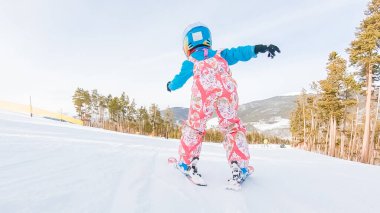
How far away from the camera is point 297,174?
108 inches

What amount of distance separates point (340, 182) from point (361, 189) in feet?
0.73

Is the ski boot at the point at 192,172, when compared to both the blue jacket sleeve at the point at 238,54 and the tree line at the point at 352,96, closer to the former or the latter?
the blue jacket sleeve at the point at 238,54

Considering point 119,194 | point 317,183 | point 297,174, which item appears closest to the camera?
point 119,194

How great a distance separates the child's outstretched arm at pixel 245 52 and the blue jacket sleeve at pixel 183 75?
1.29ft

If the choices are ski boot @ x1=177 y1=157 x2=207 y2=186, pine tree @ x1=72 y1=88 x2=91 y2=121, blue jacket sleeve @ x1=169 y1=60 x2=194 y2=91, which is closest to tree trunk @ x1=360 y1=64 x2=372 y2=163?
blue jacket sleeve @ x1=169 y1=60 x2=194 y2=91

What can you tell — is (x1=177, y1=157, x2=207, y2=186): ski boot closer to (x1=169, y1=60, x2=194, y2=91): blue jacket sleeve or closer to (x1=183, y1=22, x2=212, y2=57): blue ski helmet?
(x1=169, y1=60, x2=194, y2=91): blue jacket sleeve

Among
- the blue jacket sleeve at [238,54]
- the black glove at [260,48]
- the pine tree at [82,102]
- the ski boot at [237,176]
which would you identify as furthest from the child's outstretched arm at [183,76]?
Result: the pine tree at [82,102]

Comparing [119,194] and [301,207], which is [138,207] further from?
[301,207]

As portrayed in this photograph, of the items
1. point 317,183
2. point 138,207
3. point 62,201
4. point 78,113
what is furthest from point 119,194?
point 78,113

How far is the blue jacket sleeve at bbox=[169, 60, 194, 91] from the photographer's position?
2822mm

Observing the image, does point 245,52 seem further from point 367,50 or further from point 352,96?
point 352,96

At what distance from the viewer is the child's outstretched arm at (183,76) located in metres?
2.82

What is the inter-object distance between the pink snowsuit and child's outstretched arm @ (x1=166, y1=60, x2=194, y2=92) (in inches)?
10.8

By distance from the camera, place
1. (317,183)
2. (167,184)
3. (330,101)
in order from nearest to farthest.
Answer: (167,184) < (317,183) < (330,101)
